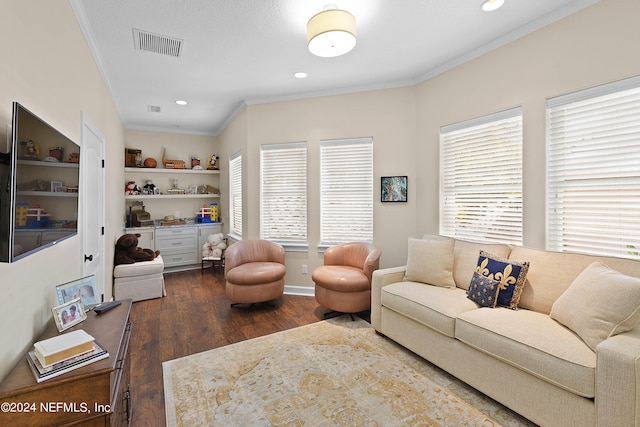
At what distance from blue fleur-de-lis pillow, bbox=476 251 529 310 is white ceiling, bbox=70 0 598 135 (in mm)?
2088

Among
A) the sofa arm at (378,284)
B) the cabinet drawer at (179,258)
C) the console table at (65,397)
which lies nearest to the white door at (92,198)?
the console table at (65,397)

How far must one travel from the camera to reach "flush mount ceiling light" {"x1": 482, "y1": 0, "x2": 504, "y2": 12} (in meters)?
2.33

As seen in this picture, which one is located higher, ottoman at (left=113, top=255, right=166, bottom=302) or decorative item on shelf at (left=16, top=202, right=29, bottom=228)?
decorative item on shelf at (left=16, top=202, right=29, bottom=228)

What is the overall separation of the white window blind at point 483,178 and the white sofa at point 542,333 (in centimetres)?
42

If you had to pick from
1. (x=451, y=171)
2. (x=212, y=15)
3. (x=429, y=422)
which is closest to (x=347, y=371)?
(x=429, y=422)

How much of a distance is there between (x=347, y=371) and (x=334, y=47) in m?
2.64

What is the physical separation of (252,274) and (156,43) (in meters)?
2.61

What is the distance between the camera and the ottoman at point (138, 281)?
4.03 m

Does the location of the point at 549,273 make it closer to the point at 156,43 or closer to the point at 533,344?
the point at 533,344

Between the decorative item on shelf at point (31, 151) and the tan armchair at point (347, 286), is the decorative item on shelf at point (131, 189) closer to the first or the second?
the tan armchair at point (347, 286)

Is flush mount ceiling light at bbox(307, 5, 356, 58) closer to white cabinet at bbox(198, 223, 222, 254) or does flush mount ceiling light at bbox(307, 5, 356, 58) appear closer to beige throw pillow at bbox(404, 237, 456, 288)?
beige throw pillow at bbox(404, 237, 456, 288)

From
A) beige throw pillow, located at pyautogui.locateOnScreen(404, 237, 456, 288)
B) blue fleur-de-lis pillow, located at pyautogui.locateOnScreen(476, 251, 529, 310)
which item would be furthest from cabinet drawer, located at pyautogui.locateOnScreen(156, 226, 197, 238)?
blue fleur-de-lis pillow, located at pyautogui.locateOnScreen(476, 251, 529, 310)

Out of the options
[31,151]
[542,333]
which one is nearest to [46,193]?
[31,151]

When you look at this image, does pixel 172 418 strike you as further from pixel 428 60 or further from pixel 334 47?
pixel 428 60
